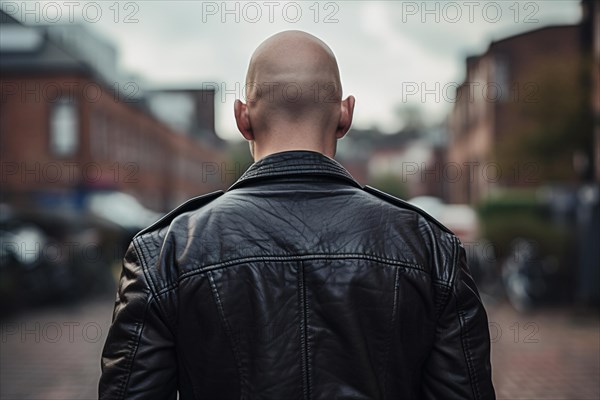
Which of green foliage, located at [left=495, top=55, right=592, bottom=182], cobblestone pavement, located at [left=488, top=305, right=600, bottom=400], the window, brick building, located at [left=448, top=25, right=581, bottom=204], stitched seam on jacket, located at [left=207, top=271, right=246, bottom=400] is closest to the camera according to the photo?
stitched seam on jacket, located at [left=207, top=271, right=246, bottom=400]

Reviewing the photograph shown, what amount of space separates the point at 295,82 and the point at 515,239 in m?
12.2

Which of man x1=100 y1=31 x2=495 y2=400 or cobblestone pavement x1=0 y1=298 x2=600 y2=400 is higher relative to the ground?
man x1=100 y1=31 x2=495 y2=400

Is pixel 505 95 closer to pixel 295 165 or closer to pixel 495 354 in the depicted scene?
pixel 495 354

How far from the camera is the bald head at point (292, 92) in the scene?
169cm

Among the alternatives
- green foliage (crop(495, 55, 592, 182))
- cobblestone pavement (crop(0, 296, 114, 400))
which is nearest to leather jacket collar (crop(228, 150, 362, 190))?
cobblestone pavement (crop(0, 296, 114, 400))

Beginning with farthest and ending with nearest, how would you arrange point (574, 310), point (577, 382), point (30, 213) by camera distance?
1. point (30, 213)
2. point (574, 310)
3. point (577, 382)

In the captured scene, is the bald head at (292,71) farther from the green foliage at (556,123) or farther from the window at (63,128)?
the window at (63,128)

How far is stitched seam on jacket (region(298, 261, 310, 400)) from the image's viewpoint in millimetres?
1602

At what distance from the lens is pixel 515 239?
13133 mm

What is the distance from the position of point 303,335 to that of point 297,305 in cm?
7

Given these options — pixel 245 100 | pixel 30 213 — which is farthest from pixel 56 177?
pixel 245 100

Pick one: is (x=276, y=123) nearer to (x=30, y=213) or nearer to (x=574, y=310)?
(x=574, y=310)

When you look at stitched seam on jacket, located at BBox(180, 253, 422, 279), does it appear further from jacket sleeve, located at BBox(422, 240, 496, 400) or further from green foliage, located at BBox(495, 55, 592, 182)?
green foliage, located at BBox(495, 55, 592, 182)

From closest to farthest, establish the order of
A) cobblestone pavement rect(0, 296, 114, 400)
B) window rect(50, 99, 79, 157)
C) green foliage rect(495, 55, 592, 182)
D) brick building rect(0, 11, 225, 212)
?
cobblestone pavement rect(0, 296, 114, 400), green foliage rect(495, 55, 592, 182), brick building rect(0, 11, 225, 212), window rect(50, 99, 79, 157)
